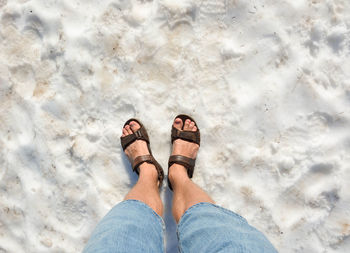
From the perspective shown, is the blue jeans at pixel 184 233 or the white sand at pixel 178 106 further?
the white sand at pixel 178 106

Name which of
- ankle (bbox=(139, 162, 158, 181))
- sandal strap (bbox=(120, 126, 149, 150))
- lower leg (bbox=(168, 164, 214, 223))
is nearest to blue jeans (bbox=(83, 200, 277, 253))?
lower leg (bbox=(168, 164, 214, 223))

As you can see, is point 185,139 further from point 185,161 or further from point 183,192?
point 183,192

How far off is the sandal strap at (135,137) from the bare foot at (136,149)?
0.02 metres

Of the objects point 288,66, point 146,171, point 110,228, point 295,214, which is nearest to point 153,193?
point 146,171

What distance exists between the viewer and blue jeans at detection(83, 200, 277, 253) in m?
0.86

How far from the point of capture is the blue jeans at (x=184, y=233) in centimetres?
86

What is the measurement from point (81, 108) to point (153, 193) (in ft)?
1.89

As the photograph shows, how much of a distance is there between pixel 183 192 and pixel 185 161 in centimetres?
16

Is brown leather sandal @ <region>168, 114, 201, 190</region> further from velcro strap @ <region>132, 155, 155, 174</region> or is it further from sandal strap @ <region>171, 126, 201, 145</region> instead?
velcro strap @ <region>132, 155, 155, 174</region>

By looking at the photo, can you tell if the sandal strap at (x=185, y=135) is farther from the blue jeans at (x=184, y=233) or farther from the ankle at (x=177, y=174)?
the blue jeans at (x=184, y=233)

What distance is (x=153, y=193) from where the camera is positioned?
1249mm

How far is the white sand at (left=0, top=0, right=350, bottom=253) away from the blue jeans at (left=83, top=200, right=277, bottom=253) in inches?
11.5

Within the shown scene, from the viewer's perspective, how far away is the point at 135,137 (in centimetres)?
129

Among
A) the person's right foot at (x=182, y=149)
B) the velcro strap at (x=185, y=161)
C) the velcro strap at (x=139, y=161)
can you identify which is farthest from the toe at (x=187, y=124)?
the velcro strap at (x=139, y=161)
